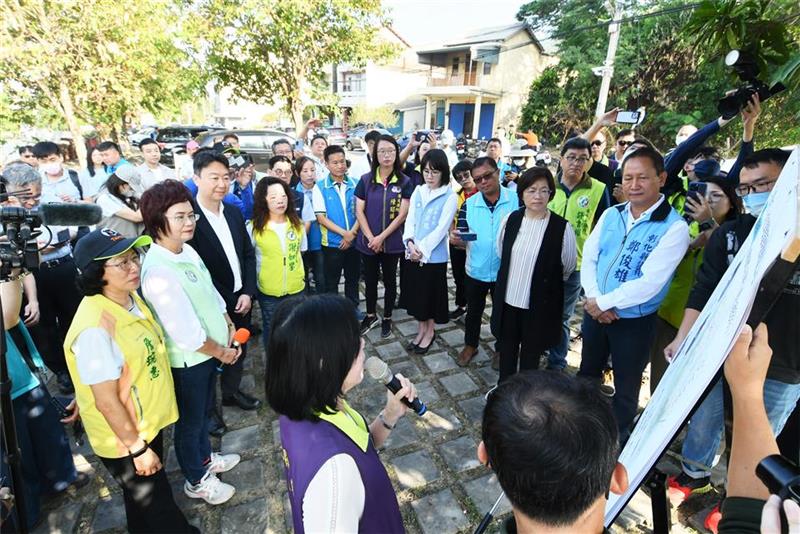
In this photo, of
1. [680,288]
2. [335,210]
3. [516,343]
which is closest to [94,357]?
[516,343]

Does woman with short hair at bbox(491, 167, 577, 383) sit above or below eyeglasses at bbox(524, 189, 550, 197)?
below

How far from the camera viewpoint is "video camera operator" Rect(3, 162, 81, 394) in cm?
330

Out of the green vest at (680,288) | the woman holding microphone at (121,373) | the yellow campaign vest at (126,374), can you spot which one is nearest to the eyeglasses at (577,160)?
the green vest at (680,288)

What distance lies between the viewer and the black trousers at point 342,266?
455cm

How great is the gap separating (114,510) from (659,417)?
9.60 feet

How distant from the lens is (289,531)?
2.30m

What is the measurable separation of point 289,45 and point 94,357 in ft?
42.8

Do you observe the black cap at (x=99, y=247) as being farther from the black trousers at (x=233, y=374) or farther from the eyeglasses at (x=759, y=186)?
the eyeglasses at (x=759, y=186)

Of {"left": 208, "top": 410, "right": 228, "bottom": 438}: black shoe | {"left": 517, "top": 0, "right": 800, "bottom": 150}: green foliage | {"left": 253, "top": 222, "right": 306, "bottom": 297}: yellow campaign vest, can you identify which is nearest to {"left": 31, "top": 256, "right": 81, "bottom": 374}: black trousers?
{"left": 253, "top": 222, "right": 306, "bottom": 297}: yellow campaign vest

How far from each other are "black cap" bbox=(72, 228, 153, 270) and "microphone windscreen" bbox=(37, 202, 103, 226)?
0.09 m

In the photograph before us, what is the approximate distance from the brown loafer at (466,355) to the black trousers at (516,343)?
0.53 m

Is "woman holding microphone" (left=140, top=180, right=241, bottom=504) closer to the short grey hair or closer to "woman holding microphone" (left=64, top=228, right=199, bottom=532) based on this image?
"woman holding microphone" (left=64, top=228, right=199, bottom=532)

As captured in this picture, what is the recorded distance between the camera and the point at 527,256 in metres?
3.04

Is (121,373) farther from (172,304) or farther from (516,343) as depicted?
(516,343)
